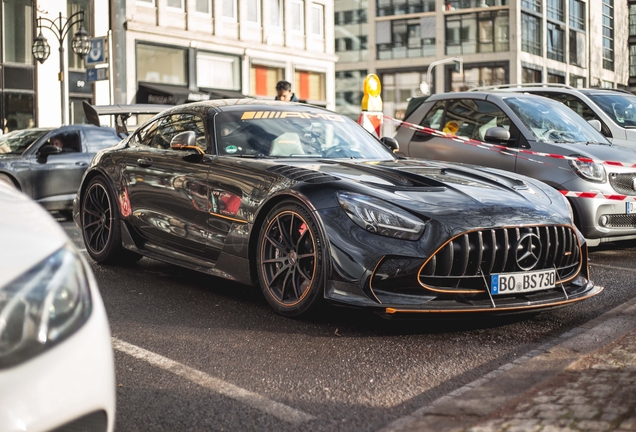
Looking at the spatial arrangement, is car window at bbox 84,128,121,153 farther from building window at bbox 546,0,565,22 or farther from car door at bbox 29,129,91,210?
building window at bbox 546,0,565,22

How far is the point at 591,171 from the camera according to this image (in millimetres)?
8555

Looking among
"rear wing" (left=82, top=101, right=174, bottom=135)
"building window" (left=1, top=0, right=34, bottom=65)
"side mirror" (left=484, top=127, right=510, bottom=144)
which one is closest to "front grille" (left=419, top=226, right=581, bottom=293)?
"side mirror" (left=484, top=127, right=510, bottom=144)

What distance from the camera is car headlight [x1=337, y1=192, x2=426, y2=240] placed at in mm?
4875

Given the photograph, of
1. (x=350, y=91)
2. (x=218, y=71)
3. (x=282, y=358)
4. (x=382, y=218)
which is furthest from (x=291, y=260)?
(x=350, y=91)

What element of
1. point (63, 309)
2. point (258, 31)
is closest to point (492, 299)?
point (63, 309)

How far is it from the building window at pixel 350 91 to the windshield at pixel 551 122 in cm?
5282

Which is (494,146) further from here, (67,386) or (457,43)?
(457,43)

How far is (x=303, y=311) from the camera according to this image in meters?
5.23

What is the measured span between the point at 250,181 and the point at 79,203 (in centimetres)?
282

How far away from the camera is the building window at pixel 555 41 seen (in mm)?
61781

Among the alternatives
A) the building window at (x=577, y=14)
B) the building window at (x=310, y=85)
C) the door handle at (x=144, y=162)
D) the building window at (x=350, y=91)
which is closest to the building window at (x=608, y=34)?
the building window at (x=577, y=14)

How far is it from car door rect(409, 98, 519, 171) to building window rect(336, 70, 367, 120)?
5248 centimetres

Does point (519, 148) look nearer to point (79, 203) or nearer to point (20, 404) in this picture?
point (79, 203)

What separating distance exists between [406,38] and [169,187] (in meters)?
56.5
